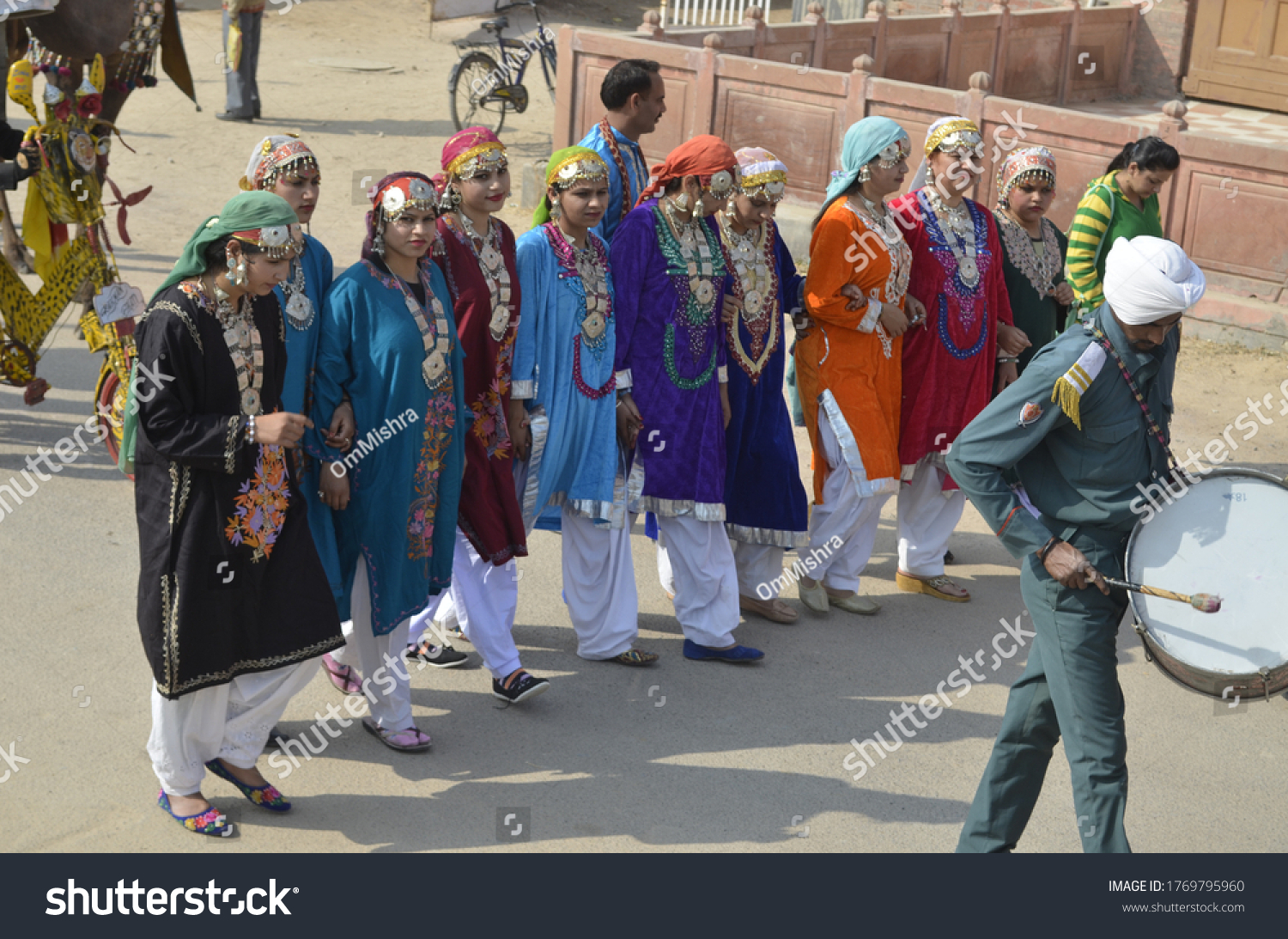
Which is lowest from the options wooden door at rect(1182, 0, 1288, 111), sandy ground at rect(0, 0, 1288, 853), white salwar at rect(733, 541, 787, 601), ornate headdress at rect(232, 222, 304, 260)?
sandy ground at rect(0, 0, 1288, 853)

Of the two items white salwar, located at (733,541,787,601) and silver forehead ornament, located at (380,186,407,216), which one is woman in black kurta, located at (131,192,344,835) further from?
white salwar, located at (733,541,787,601)

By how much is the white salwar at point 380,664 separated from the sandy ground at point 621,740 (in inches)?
5.4

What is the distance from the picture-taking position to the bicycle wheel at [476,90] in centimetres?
1348

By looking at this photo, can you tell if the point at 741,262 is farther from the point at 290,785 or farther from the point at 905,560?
the point at 290,785

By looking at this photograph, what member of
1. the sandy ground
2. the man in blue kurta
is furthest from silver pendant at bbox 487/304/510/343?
the sandy ground

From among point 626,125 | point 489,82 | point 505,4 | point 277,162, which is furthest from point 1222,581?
point 505,4

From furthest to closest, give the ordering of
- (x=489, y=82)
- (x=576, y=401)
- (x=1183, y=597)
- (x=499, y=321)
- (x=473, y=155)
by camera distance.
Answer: (x=489, y=82) < (x=576, y=401) < (x=499, y=321) < (x=473, y=155) < (x=1183, y=597)

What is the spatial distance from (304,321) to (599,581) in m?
1.55

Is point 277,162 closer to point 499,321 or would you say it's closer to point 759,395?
point 499,321

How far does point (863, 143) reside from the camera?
209 inches

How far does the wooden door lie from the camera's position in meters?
15.5

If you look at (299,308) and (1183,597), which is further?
(299,308)

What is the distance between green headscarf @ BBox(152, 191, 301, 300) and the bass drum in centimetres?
242

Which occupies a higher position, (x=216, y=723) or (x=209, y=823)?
(x=216, y=723)
